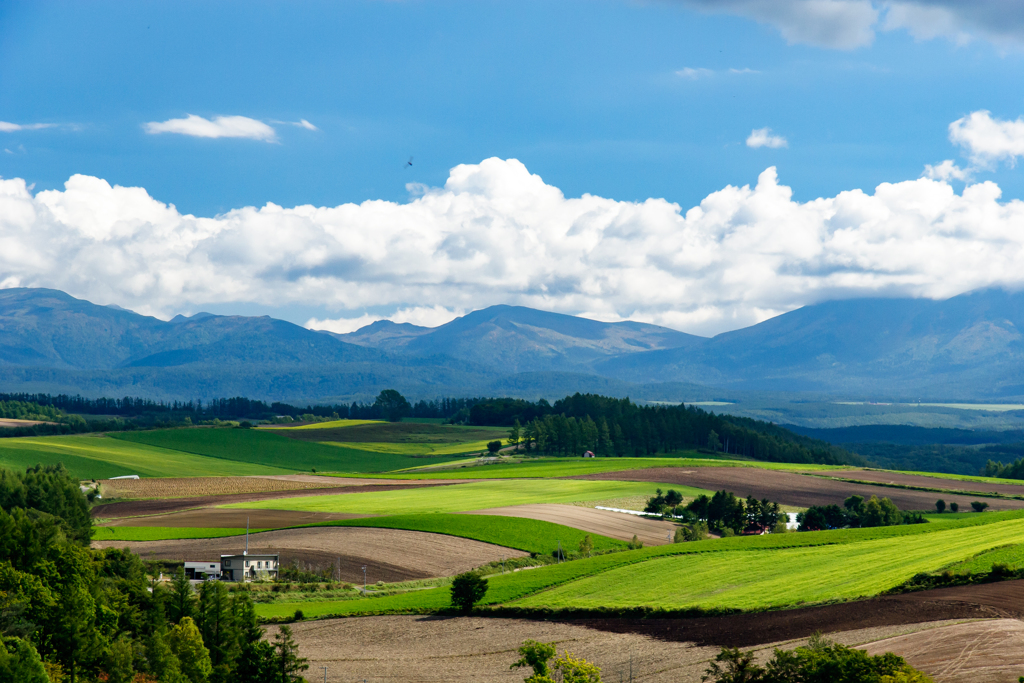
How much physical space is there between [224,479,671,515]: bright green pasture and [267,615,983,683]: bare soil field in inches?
1608

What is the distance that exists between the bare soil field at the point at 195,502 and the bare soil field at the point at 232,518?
398 cm

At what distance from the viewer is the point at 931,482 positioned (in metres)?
127

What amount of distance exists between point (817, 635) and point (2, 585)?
42083 mm

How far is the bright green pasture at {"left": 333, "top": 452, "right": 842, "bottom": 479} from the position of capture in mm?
136750

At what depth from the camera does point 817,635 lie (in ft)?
113

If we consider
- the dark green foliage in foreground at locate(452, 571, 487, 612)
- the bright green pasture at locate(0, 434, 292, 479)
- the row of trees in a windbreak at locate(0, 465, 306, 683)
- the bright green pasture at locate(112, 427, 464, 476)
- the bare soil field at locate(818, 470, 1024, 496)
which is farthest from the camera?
the bright green pasture at locate(112, 427, 464, 476)

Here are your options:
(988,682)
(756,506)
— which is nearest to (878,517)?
(756,506)

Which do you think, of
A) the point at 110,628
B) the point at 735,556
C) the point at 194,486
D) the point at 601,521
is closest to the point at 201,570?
the point at 110,628

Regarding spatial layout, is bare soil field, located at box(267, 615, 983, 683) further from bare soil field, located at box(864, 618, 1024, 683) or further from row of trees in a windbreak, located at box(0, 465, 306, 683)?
row of trees in a windbreak, located at box(0, 465, 306, 683)

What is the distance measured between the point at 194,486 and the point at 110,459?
92.4 feet

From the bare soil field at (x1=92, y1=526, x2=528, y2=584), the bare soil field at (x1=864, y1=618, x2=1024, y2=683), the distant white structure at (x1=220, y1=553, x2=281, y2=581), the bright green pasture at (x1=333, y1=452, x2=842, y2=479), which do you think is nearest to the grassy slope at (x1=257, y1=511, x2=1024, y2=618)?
the bare soil field at (x1=92, y1=526, x2=528, y2=584)

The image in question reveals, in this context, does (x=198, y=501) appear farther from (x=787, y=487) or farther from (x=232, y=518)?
(x=787, y=487)

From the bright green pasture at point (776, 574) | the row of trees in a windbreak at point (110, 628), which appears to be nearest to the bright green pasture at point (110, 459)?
the row of trees in a windbreak at point (110, 628)

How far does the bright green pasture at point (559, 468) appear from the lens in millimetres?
136750
